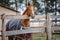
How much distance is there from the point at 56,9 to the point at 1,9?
17257mm

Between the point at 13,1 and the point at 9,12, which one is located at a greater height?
the point at 13,1

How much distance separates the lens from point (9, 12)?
17.0 m

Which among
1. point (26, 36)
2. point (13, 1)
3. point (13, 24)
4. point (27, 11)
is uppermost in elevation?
point (13, 1)

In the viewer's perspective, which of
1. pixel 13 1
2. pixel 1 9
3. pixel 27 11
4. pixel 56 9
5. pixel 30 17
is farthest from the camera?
pixel 13 1

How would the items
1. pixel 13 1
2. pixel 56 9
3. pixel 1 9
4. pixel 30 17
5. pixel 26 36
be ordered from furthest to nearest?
pixel 13 1 < pixel 56 9 < pixel 1 9 < pixel 26 36 < pixel 30 17

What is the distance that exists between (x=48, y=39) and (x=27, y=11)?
1.42 meters

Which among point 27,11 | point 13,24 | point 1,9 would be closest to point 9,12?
point 1,9

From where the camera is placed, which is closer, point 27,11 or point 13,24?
point 27,11

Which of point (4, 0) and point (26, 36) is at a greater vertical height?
point (4, 0)

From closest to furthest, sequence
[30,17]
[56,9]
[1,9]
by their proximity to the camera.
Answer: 1. [30,17]
2. [1,9]
3. [56,9]

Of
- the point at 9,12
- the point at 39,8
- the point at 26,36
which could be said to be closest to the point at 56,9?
the point at 39,8

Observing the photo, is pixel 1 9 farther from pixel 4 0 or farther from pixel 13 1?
pixel 13 1

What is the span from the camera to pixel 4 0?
32.4 meters

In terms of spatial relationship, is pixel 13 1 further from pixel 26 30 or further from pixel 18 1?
pixel 26 30
